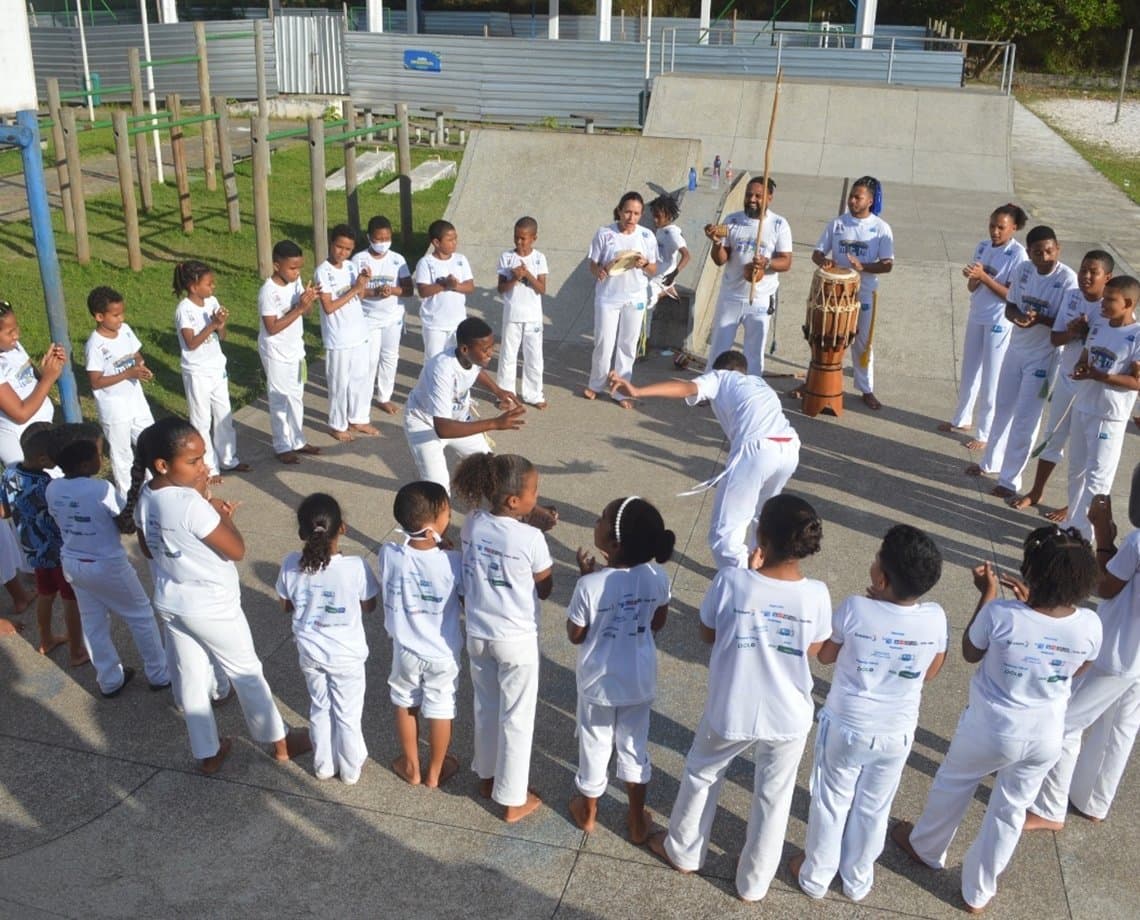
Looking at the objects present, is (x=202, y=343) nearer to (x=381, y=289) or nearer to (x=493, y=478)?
(x=381, y=289)

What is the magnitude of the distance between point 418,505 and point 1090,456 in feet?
17.4

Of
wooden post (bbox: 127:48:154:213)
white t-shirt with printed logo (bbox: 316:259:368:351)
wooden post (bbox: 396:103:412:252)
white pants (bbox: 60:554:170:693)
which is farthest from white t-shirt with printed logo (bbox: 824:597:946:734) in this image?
wooden post (bbox: 127:48:154:213)

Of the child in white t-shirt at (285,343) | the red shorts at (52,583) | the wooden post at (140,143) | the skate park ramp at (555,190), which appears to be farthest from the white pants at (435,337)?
the wooden post at (140,143)

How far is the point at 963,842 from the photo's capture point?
5.48 metres

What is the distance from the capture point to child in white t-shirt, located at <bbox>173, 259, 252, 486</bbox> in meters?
8.52

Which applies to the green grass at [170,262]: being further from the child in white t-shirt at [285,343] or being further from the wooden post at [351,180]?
the child in white t-shirt at [285,343]

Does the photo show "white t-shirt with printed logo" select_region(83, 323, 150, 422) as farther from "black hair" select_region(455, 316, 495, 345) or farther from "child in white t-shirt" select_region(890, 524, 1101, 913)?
"child in white t-shirt" select_region(890, 524, 1101, 913)

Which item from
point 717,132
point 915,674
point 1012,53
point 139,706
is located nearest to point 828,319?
point 915,674

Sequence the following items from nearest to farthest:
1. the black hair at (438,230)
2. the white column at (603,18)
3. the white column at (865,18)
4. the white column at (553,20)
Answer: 1. the black hair at (438,230)
2. the white column at (865,18)
3. the white column at (603,18)
4. the white column at (553,20)

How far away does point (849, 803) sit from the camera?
4910 mm

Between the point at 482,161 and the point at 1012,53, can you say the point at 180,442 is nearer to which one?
the point at 482,161

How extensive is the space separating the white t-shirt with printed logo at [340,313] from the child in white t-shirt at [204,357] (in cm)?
108

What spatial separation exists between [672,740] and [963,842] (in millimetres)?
1540

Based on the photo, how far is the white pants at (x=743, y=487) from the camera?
6.85 meters
